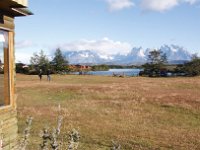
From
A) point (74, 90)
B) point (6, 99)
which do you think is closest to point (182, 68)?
point (74, 90)

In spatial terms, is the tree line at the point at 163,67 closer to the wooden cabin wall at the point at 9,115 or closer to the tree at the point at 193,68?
the tree at the point at 193,68

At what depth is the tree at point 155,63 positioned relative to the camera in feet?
437

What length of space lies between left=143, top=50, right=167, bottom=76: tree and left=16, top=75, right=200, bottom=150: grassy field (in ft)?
278

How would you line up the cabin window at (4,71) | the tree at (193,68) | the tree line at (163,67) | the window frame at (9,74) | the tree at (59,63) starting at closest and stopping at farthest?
1. the cabin window at (4,71)
2. the window frame at (9,74)
3. the tree at (193,68)
4. the tree line at (163,67)
5. the tree at (59,63)

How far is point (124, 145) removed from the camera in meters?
21.8

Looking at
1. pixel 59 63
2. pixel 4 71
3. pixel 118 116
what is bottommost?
pixel 118 116

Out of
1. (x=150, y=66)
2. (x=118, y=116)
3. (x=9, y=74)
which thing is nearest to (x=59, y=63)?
(x=150, y=66)

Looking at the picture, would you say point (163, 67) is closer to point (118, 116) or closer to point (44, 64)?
point (44, 64)

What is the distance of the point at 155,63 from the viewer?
460ft

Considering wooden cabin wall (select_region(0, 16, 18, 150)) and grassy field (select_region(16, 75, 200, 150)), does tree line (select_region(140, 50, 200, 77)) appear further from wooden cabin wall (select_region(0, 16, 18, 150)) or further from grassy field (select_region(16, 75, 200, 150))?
wooden cabin wall (select_region(0, 16, 18, 150))

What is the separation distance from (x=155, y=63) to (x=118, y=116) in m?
110

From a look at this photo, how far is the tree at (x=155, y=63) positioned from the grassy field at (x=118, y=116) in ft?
278

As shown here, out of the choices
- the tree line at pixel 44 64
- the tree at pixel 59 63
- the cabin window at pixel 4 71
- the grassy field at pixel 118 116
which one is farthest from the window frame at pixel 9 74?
the tree at pixel 59 63

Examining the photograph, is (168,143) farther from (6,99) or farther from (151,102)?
(151,102)
